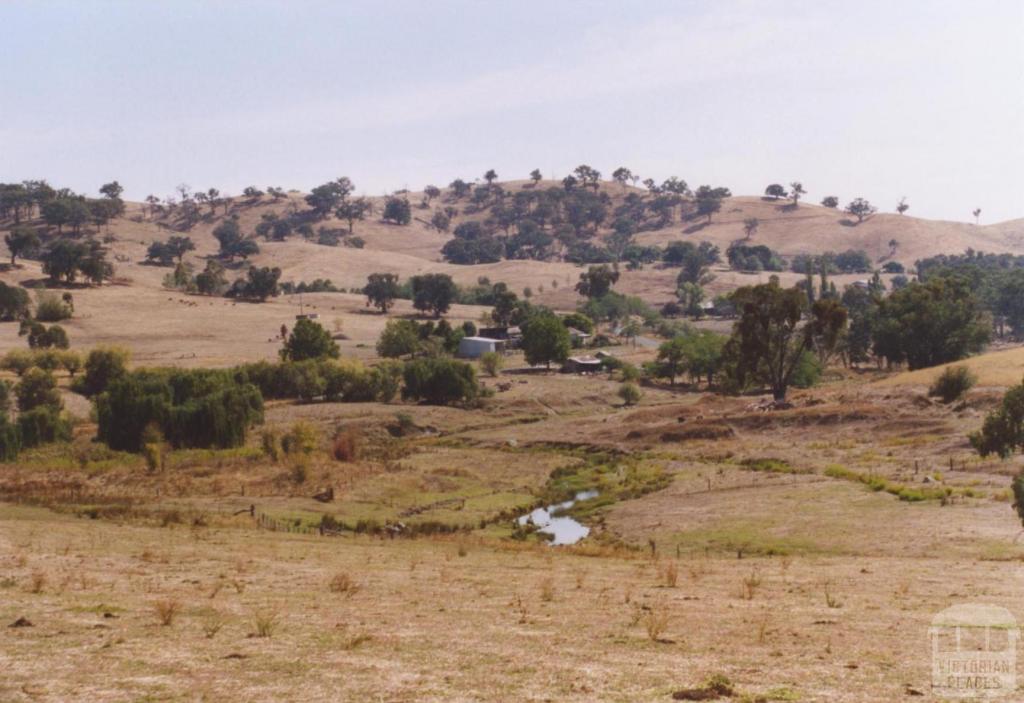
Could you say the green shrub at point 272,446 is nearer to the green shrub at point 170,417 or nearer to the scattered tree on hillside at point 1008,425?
the green shrub at point 170,417

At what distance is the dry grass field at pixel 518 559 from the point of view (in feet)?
63.2

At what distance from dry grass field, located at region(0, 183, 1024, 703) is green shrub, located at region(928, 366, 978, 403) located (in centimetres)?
209

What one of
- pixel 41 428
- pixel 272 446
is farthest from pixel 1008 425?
pixel 41 428

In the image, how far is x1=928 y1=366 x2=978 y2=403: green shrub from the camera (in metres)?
92.6

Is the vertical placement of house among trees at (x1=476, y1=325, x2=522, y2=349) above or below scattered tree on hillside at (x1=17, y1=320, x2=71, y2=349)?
below

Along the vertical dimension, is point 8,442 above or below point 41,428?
below

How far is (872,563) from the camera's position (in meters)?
37.0

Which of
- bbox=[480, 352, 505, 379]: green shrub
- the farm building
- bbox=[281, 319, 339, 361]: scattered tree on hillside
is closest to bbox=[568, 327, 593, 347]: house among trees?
the farm building

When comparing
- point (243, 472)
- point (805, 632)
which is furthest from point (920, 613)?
point (243, 472)

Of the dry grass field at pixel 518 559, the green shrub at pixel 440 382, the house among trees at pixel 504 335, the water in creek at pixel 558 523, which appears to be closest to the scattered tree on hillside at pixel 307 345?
the green shrub at pixel 440 382

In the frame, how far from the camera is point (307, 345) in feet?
433

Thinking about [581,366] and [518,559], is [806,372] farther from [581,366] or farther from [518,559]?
[518,559]

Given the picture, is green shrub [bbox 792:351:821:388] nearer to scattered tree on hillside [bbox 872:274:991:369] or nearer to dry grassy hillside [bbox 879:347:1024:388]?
scattered tree on hillside [bbox 872:274:991:369]

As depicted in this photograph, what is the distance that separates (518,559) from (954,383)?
223 ft
